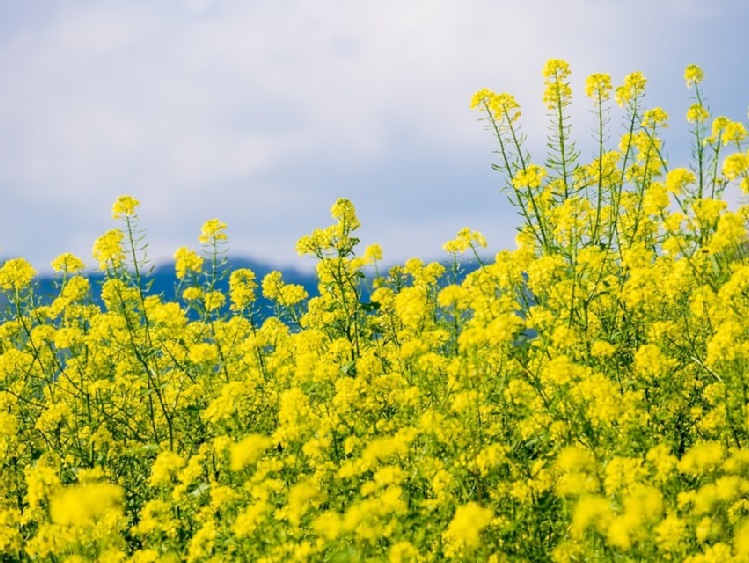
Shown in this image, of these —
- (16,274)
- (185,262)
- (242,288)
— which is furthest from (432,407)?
(16,274)

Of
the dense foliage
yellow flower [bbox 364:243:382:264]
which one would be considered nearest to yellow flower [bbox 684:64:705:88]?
the dense foliage

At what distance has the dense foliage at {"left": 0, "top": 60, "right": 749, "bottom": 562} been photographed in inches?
107

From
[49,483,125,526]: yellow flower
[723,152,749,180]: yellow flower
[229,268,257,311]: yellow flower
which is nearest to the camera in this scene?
[49,483,125,526]: yellow flower

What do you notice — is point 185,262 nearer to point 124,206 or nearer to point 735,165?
point 124,206

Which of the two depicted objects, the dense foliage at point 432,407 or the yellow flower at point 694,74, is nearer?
the dense foliage at point 432,407

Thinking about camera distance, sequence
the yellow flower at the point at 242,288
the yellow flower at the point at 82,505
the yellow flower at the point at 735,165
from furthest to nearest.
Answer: the yellow flower at the point at 242,288 < the yellow flower at the point at 735,165 < the yellow flower at the point at 82,505

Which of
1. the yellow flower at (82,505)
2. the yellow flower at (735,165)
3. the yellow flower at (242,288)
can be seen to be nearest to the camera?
the yellow flower at (82,505)

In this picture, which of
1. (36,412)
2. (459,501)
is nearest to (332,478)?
(459,501)

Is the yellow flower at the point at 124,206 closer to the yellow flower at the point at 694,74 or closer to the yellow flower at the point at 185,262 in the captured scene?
the yellow flower at the point at 185,262

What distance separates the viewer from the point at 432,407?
144 inches

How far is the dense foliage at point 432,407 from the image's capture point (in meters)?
2.73

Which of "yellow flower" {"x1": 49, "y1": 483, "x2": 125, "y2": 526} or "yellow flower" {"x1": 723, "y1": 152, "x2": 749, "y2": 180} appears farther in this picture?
"yellow flower" {"x1": 723, "y1": 152, "x2": 749, "y2": 180}

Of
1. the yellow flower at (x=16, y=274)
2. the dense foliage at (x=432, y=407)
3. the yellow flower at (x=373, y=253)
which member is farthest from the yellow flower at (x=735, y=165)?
the yellow flower at (x=16, y=274)

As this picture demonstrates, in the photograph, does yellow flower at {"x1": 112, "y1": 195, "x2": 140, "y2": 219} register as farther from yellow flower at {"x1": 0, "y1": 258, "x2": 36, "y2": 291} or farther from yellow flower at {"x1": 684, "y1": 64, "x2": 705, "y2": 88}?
yellow flower at {"x1": 684, "y1": 64, "x2": 705, "y2": 88}
